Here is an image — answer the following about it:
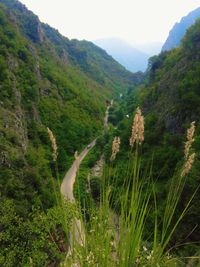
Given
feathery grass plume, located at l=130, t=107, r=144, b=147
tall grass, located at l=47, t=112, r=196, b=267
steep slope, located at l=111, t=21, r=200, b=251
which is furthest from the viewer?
steep slope, located at l=111, t=21, r=200, b=251

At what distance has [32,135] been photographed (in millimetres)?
56969

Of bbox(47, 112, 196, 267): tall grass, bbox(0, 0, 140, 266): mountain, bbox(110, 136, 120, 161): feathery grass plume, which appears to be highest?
bbox(110, 136, 120, 161): feathery grass plume

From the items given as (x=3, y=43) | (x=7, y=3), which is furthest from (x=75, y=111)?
(x=7, y=3)

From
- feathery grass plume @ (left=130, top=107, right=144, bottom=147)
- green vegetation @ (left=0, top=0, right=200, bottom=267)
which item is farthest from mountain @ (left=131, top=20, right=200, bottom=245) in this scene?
feathery grass plume @ (left=130, top=107, right=144, bottom=147)

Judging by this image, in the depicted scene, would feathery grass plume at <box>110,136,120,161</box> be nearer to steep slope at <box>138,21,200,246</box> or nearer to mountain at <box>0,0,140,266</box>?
mountain at <box>0,0,140,266</box>

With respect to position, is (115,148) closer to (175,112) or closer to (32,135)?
(175,112)

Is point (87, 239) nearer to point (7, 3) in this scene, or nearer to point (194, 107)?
point (194, 107)

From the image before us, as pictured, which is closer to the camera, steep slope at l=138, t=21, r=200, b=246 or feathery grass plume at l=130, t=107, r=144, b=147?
feathery grass plume at l=130, t=107, r=144, b=147

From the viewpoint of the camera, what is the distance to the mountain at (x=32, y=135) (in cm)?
2706

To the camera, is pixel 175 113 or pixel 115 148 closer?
pixel 115 148

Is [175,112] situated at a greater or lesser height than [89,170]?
greater

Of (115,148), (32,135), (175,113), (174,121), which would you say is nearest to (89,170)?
(32,135)

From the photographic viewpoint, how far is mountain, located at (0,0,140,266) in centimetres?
2706

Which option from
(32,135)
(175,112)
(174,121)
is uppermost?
(175,112)
